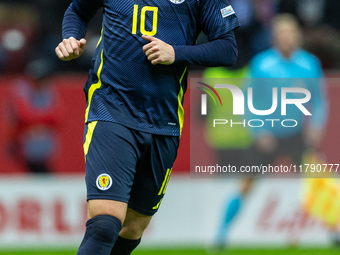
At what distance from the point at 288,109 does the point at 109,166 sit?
4106 millimetres

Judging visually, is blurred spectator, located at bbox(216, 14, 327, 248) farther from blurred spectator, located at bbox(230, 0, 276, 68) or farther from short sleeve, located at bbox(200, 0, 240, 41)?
short sleeve, located at bbox(200, 0, 240, 41)

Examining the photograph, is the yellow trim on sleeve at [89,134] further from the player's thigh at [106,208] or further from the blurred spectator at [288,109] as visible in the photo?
the blurred spectator at [288,109]

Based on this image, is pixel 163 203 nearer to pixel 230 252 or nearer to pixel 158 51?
pixel 230 252

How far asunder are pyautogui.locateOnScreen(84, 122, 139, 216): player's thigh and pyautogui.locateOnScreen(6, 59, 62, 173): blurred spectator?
12.1ft

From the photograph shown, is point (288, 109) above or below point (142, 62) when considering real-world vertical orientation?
below

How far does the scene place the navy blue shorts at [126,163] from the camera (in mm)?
3109

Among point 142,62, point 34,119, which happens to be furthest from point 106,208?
point 34,119

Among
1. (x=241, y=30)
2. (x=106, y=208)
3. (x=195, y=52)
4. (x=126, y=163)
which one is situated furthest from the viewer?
(x=241, y=30)

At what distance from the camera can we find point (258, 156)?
22.4ft

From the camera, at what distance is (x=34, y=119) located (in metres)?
6.95

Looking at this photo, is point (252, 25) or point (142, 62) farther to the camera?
point (252, 25)

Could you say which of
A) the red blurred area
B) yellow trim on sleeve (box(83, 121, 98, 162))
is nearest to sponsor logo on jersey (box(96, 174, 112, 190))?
yellow trim on sleeve (box(83, 121, 98, 162))

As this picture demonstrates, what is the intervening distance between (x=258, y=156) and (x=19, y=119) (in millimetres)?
2862

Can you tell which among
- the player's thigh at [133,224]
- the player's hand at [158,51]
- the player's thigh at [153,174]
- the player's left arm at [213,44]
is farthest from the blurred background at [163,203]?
the player's hand at [158,51]
